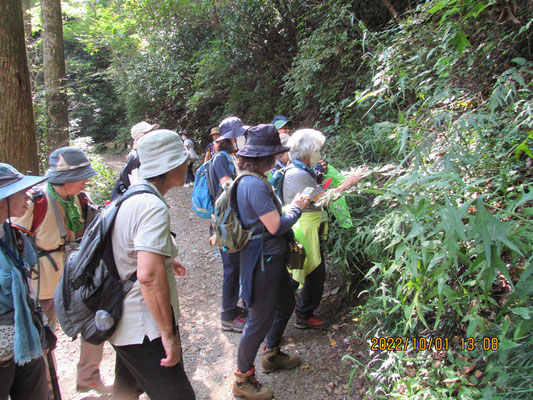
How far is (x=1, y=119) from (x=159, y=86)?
11471 millimetres

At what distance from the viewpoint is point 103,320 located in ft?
6.30

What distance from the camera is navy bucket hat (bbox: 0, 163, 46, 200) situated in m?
2.01

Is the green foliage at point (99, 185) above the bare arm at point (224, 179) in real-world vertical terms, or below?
above

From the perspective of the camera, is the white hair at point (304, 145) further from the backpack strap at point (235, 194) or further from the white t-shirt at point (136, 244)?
the white t-shirt at point (136, 244)

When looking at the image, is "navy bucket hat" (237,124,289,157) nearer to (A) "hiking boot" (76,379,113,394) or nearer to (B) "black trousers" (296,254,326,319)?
(B) "black trousers" (296,254,326,319)

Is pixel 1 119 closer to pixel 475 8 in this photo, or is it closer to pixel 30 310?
pixel 30 310

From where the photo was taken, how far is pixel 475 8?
8.15 feet

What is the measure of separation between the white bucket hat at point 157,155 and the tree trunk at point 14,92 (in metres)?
2.72

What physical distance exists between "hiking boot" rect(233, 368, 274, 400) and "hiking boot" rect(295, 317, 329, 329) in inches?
37.1

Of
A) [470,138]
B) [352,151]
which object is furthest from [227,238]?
[352,151]

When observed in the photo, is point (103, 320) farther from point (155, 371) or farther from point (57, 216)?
point (57, 216)

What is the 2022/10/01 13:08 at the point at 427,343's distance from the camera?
207 cm

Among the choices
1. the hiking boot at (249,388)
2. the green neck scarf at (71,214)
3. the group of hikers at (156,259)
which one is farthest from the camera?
the green neck scarf at (71,214)

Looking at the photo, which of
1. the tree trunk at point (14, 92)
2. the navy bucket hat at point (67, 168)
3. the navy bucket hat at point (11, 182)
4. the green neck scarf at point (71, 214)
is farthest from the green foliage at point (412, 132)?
the tree trunk at point (14, 92)
